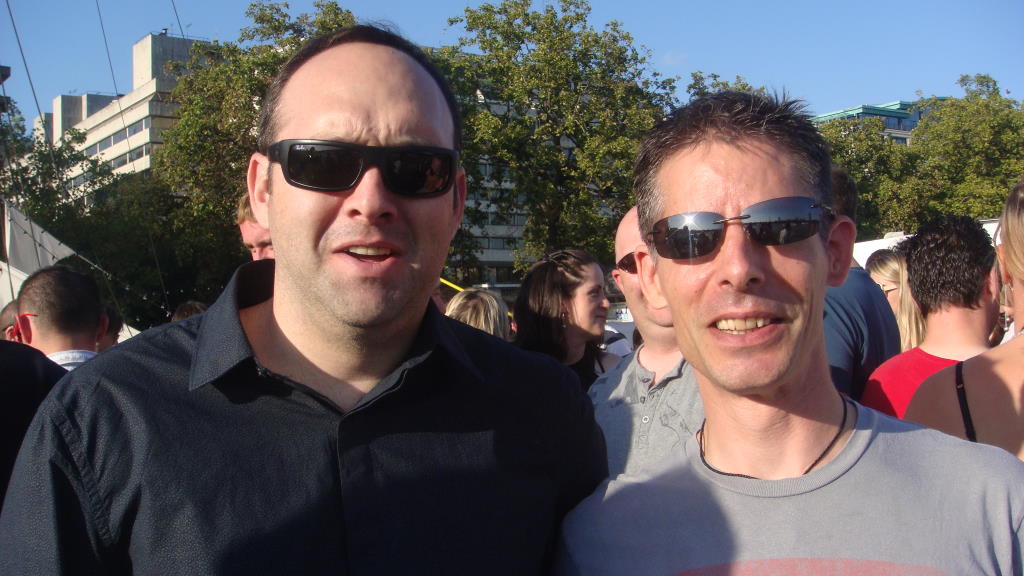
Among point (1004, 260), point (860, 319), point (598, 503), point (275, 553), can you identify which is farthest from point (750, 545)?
point (860, 319)

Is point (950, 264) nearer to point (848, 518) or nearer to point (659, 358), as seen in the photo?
point (659, 358)

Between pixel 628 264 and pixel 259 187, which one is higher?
pixel 259 187

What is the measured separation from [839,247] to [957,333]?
1.91m

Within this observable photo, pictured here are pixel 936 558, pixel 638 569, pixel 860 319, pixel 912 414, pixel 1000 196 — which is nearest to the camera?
pixel 936 558

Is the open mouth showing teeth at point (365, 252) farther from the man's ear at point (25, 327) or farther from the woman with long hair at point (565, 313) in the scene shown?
the man's ear at point (25, 327)

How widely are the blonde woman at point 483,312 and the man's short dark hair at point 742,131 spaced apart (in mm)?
3185

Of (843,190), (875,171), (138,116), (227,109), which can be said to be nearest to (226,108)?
(227,109)

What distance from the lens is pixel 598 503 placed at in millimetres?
1907

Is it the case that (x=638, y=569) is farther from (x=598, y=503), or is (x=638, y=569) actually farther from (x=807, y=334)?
(x=807, y=334)

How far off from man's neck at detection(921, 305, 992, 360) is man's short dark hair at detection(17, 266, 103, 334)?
4.30 metres

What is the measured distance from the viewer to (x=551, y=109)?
25609 mm

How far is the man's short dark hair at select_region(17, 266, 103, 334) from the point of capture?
437 centimetres

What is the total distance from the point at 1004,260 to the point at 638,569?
1715mm

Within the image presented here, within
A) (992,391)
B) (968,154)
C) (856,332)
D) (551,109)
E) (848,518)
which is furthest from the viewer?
(968,154)
